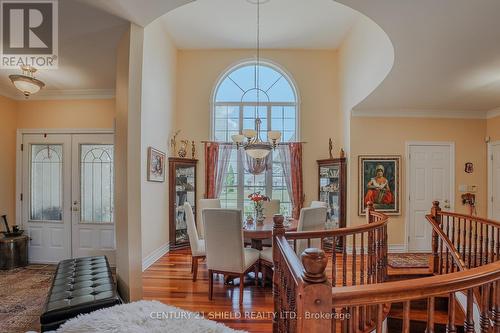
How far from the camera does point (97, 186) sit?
15.4 ft

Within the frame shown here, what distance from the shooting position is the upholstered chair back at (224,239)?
10.3 ft

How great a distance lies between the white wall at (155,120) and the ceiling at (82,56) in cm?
63

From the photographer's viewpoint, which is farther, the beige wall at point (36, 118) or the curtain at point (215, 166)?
the curtain at point (215, 166)

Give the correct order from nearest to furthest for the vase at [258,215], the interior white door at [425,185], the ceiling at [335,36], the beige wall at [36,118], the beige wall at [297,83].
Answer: the ceiling at [335,36] → the vase at [258,215] → the beige wall at [36,118] → the interior white door at [425,185] → the beige wall at [297,83]

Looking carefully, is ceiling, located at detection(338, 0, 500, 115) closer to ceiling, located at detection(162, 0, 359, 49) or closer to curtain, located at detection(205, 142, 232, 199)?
ceiling, located at detection(162, 0, 359, 49)

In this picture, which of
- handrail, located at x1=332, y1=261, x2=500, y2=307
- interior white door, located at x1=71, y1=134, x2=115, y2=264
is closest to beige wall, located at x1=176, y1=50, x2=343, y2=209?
interior white door, located at x1=71, y1=134, x2=115, y2=264

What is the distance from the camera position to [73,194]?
183 inches

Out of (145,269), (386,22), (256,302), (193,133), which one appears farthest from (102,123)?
(386,22)

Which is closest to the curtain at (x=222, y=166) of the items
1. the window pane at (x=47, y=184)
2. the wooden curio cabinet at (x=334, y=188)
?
the wooden curio cabinet at (x=334, y=188)

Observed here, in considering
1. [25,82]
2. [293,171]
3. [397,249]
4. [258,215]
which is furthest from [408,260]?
[25,82]

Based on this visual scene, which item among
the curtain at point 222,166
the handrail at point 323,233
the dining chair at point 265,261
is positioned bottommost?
the dining chair at point 265,261

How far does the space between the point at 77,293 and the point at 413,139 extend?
5.64m

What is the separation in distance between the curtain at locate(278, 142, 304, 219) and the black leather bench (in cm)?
380

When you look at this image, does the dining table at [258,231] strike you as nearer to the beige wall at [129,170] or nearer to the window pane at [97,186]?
the beige wall at [129,170]
